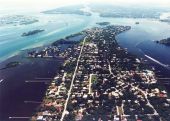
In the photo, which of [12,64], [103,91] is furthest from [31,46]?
[103,91]

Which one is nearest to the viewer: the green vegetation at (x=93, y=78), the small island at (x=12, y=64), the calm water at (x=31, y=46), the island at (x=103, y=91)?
the island at (x=103, y=91)

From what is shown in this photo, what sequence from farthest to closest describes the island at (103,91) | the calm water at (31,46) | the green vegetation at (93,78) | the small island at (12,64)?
the small island at (12,64)
the green vegetation at (93,78)
the calm water at (31,46)
the island at (103,91)

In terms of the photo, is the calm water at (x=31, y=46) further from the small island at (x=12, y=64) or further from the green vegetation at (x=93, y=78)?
the green vegetation at (x=93, y=78)

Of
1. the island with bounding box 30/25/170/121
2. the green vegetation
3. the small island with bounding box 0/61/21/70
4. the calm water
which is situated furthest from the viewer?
the small island with bounding box 0/61/21/70

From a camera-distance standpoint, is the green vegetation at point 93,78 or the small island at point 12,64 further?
the small island at point 12,64

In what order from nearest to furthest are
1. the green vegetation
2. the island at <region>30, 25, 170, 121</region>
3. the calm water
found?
1. the island at <region>30, 25, 170, 121</region>
2. the calm water
3. the green vegetation

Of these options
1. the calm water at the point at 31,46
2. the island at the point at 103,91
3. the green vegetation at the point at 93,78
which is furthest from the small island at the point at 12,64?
the green vegetation at the point at 93,78

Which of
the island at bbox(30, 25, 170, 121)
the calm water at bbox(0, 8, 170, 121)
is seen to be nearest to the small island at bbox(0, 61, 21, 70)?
the calm water at bbox(0, 8, 170, 121)

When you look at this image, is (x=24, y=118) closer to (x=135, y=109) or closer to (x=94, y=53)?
(x=135, y=109)

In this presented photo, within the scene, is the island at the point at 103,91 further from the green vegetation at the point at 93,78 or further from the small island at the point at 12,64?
the small island at the point at 12,64

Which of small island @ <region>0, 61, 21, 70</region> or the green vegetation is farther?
small island @ <region>0, 61, 21, 70</region>

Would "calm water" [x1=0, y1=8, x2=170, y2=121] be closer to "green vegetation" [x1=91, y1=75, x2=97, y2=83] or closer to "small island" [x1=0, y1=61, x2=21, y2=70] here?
"small island" [x1=0, y1=61, x2=21, y2=70]
